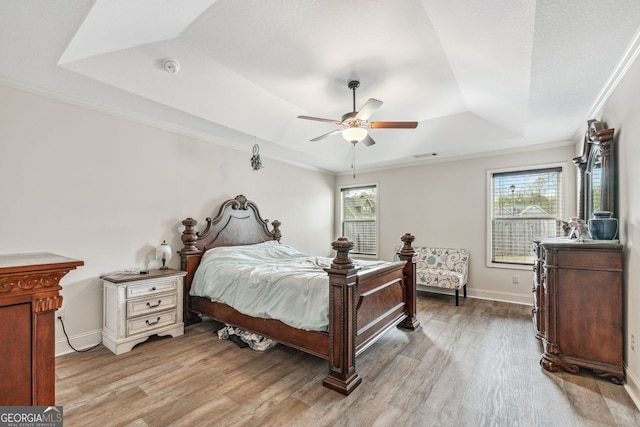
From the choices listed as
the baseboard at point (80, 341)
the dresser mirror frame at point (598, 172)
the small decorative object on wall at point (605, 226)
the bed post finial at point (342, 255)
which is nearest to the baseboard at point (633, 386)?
the small decorative object on wall at point (605, 226)

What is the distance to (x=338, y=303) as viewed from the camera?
7.41 feet

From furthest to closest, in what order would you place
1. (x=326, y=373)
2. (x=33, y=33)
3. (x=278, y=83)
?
(x=278, y=83) < (x=326, y=373) < (x=33, y=33)

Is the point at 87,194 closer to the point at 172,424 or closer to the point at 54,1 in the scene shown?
the point at 54,1

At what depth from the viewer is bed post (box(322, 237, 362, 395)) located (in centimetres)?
222

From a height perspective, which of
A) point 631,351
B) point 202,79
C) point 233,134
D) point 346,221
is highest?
point 202,79

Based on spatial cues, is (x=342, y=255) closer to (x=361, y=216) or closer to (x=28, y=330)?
(x=28, y=330)

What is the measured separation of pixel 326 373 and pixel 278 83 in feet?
9.65

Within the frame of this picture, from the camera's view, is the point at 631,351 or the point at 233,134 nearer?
the point at 631,351

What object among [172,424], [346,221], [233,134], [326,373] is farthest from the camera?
[346,221]

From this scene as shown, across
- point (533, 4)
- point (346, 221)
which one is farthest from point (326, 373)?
point (346, 221)

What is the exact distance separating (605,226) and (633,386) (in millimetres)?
1197

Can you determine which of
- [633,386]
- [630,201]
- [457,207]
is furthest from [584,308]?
[457,207]

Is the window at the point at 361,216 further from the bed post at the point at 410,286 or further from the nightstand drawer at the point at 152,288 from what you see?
the nightstand drawer at the point at 152,288

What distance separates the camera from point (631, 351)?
2168 mm
